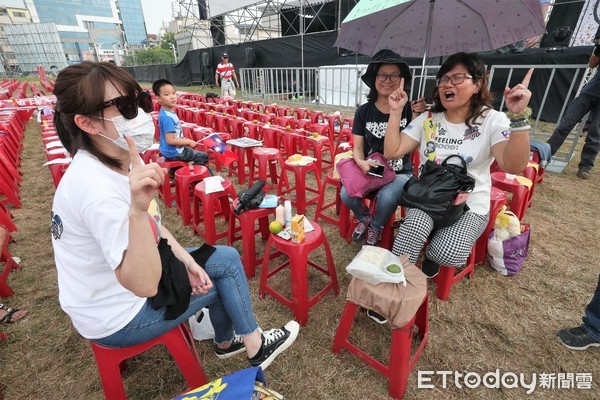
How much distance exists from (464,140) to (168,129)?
3.16 metres

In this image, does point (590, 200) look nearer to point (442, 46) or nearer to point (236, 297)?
point (442, 46)

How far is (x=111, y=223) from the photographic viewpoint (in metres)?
0.97

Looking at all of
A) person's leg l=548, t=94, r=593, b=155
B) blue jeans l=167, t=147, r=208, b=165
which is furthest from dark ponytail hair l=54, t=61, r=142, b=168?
person's leg l=548, t=94, r=593, b=155

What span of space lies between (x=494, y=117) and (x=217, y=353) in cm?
241

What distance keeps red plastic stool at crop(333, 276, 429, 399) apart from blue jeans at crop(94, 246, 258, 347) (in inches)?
21.9

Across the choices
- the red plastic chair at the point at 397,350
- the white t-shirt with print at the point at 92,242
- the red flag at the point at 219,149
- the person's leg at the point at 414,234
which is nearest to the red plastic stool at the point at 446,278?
the person's leg at the point at 414,234

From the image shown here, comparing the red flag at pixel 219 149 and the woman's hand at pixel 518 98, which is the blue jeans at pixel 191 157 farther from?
the woman's hand at pixel 518 98

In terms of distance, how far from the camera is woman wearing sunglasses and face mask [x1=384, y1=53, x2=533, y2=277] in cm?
179

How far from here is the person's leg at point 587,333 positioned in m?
1.72

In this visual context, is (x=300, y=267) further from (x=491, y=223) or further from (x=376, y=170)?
(x=491, y=223)

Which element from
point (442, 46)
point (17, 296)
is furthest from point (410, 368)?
point (17, 296)

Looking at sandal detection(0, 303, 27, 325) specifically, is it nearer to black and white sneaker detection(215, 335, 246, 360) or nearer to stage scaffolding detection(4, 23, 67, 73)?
black and white sneaker detection(215, 335, 246, 360)

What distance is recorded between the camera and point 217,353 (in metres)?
1.81

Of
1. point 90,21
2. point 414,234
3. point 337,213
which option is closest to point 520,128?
point 414,234
